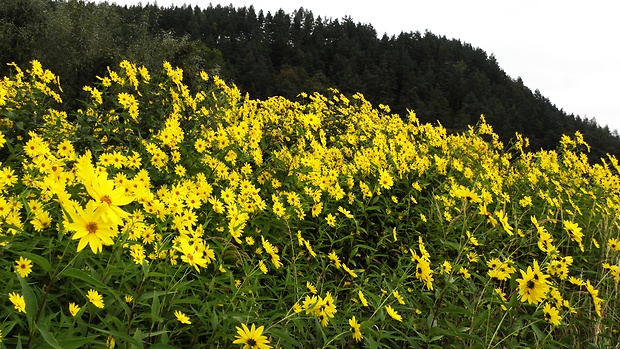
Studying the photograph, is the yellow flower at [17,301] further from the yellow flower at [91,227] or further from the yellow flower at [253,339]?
the yellow flower at [253,339]

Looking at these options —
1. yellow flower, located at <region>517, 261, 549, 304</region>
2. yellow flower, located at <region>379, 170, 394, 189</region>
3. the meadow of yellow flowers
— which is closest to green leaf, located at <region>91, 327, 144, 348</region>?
the meadow of yellow flowers

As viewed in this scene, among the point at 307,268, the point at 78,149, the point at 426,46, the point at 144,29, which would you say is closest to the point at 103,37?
the point at 144,29

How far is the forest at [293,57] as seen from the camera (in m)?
18.2

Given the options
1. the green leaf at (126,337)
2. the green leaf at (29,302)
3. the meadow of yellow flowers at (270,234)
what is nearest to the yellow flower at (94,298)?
the meadow of yellow flowers at (270,234)

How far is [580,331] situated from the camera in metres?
2.49

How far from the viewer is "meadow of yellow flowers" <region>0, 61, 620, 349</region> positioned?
4.49 feet

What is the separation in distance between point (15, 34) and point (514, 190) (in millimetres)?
20023

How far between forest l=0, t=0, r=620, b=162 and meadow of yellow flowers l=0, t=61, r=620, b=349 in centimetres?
173

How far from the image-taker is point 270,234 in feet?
7.71

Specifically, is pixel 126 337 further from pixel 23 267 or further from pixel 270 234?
pixel 270 234

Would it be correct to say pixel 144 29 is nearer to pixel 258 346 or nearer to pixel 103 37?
pixel 103 37

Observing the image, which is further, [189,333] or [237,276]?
[237,276]

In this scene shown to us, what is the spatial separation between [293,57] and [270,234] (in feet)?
163

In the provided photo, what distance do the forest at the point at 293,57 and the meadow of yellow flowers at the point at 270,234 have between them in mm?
1733
